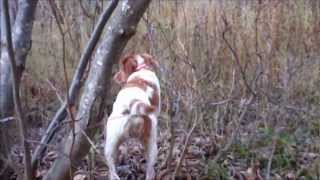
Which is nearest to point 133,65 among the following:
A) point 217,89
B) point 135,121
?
point 217,89

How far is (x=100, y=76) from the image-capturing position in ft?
11.8

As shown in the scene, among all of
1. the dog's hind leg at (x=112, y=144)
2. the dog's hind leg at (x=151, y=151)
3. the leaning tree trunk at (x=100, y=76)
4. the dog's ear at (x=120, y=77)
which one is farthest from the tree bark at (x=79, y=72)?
the dog's ear at (x=120, y=77)

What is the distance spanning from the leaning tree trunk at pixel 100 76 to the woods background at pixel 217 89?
13cm

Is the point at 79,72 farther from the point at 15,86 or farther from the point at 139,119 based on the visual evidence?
the point at 15,86

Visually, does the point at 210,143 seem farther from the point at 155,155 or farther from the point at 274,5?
the point at 274,5

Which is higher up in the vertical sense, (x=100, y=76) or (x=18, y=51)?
(x=18, y=51)

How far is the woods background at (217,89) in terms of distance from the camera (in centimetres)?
441

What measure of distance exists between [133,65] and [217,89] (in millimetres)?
767

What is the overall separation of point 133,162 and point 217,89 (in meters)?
0.96

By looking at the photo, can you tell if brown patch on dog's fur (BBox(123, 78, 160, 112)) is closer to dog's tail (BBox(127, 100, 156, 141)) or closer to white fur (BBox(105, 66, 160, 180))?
white fur (BBox(105, 66, 160, 180))

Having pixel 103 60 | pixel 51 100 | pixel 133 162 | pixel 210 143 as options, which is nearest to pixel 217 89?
pixel 210 143

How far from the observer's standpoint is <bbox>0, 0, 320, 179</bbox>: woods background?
4411mm

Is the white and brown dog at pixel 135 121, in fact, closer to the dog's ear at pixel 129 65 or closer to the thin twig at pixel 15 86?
the dog's ear at pixel 129 65

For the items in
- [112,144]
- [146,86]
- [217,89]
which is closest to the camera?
[112,144]
